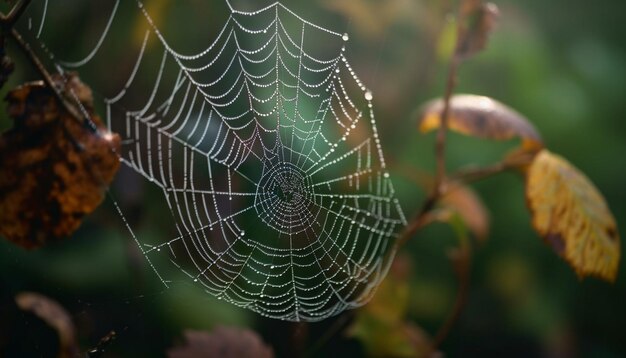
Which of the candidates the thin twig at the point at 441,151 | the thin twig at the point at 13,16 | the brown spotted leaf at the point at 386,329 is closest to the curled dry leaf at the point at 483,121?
the thin twig at the point at 441,151

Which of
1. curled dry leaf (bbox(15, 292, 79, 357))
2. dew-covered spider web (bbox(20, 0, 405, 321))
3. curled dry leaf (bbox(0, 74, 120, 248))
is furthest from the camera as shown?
dew-covered spider web (bbox(20, 0, 405, 321))

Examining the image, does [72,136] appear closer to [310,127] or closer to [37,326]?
[37,326]

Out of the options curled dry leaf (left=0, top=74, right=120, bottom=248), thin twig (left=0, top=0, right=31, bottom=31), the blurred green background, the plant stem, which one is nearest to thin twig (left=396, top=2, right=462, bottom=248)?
the plant stem

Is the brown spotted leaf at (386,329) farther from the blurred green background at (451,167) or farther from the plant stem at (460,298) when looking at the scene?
the blurred green background at (451,167)

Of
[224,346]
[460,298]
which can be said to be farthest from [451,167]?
[224,346]

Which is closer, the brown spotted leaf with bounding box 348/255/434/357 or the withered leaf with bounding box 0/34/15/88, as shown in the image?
the withered leaf with bounding box 0/34/15/88

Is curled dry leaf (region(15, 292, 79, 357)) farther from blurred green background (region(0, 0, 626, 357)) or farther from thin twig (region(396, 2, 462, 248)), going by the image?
thin twig (region(396, 2, 462, 248))
